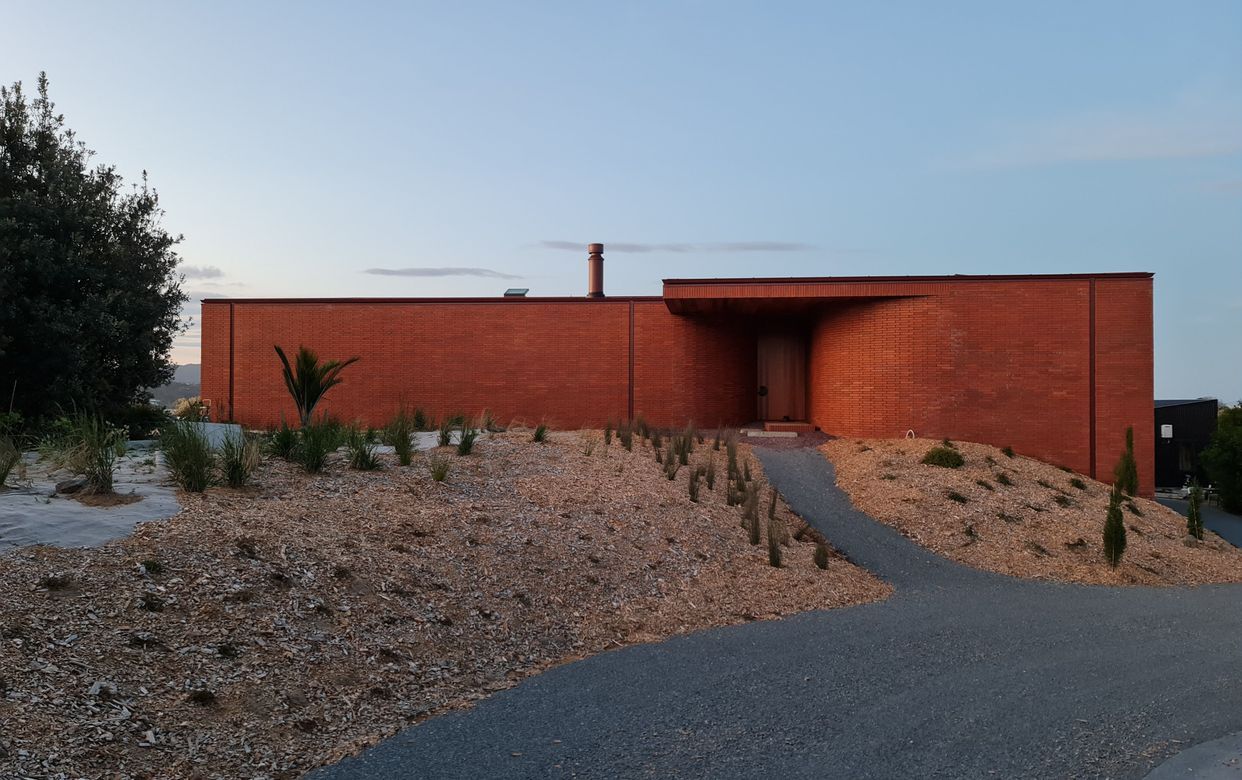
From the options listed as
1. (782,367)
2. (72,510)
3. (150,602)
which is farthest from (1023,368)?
(72,510)

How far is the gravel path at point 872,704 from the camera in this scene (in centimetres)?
508

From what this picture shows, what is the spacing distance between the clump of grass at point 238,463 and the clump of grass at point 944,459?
12806mm

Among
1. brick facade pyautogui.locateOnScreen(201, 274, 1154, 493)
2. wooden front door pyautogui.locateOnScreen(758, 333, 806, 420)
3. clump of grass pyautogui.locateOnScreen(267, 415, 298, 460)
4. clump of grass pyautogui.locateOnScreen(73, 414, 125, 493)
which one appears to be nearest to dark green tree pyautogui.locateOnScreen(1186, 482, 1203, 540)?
brick facade pyautogui.locateOnScreen(201, 274, 1154, 493)

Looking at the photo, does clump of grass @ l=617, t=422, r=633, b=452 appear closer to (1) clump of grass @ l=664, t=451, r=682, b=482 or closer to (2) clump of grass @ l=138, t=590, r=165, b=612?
(1) clump of grass @ l=664, t=451, r=682, b=482

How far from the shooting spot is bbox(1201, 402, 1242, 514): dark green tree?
28.4 m

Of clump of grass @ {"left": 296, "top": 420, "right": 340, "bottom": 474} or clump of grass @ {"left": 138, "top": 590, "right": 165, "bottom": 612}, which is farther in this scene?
clump of grass @ {"left": 296, "top": 420, "right": 340, "bottom": 474}

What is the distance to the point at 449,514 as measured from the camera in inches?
400

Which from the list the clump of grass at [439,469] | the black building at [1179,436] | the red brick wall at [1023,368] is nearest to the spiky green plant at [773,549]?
the clump of grass at [439,469]

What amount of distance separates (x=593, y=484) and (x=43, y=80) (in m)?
13.2

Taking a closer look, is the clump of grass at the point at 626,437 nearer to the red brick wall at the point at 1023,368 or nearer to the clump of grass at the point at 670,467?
the clump of grass at the point at 670,467

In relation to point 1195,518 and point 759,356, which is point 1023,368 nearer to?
point 1195,518

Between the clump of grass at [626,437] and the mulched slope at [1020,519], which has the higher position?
the clump of grass at [626,437]

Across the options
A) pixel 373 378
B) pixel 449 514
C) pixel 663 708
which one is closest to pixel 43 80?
pixel 373 378

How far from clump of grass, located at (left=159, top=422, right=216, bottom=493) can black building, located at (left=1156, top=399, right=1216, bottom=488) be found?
1501 inches
